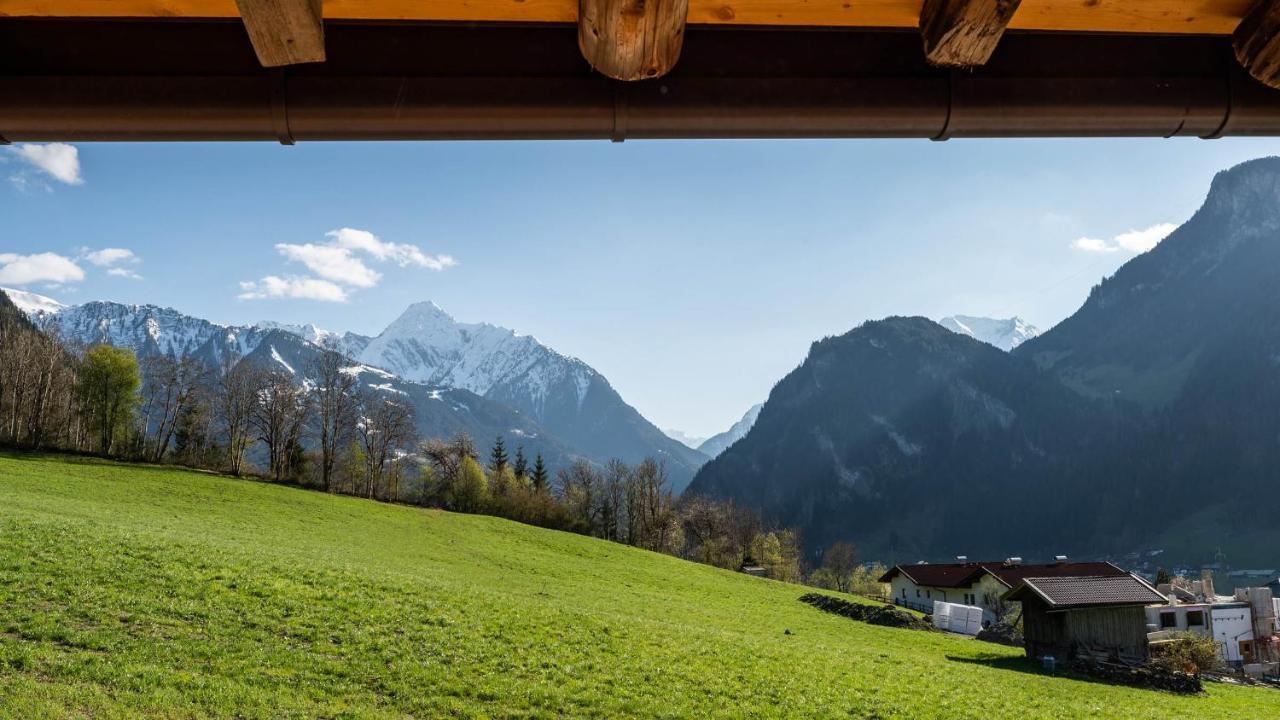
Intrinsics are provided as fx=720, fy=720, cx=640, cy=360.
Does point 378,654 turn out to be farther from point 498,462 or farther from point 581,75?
point 498,462

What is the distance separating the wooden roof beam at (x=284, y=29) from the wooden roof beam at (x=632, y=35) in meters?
1.25

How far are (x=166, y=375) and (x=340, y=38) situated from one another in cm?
8536

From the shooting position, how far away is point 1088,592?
36594mm

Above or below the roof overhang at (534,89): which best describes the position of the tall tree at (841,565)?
below

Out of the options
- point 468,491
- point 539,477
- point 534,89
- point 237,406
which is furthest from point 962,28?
point 539,477

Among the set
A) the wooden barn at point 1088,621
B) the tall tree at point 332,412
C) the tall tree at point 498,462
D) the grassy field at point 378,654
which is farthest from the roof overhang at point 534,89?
the tall tree at point 498,462

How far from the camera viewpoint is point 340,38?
400cm

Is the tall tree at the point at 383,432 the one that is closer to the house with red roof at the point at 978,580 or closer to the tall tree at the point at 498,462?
the tall tree at the point at 498,462

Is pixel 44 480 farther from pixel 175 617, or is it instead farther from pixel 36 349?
pixel 36 349

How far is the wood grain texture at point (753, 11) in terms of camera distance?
375 cm

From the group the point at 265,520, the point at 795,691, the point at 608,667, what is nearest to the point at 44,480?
the point at 265,520

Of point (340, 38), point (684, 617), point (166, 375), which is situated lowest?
point (684, 617)

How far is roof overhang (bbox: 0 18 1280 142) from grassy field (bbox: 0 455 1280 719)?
1023cm

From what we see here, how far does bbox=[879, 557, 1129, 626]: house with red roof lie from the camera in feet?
210
